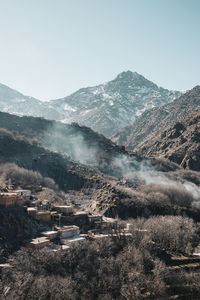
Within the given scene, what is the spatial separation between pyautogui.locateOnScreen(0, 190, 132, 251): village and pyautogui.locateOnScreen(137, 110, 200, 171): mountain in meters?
95.1

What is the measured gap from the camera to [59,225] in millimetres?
53531

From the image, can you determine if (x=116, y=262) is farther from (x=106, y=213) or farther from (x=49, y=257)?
(x=106, y=213)

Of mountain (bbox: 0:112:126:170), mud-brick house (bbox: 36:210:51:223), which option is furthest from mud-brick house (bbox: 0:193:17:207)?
mountain (bbox: 0:112:126:170)

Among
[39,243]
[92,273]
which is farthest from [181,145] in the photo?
[92,273]

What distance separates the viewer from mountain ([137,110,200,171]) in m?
148

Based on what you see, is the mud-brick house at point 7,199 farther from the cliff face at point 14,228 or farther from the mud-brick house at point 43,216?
the mud-brick house at point 43,216

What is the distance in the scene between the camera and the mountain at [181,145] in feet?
485

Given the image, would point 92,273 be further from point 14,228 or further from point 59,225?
point 59,225

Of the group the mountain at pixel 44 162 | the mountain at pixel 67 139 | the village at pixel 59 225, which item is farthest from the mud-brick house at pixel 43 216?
the mountain at pixel 67 139

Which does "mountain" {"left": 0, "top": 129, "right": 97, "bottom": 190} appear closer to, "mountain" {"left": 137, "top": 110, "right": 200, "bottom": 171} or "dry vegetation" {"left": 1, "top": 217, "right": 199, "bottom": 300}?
"dry vegetation" {"left": 1, "top": 217, "right": 199, "bottom": 300}

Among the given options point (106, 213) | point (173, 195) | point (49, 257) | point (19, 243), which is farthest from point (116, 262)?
point (173, 195)

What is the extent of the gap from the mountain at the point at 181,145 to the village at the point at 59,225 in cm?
9508

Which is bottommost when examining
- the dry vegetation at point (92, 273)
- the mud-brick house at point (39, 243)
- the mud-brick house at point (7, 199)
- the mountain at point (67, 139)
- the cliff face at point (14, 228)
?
the dry vegetation at point (92, 273)

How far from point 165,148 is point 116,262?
447 feet
